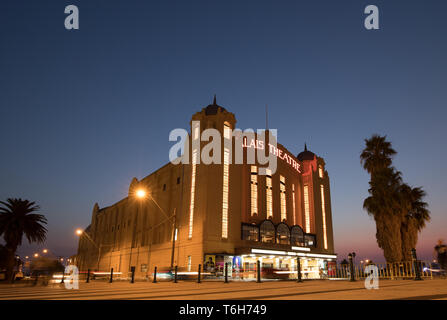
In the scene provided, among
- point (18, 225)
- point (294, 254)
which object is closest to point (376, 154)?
point (294, 254)

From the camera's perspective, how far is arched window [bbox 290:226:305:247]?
5399 centimetres

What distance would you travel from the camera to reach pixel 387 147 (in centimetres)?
3438

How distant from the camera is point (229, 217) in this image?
146ft

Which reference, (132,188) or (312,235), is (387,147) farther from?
(132,188)

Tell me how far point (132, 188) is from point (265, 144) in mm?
37706

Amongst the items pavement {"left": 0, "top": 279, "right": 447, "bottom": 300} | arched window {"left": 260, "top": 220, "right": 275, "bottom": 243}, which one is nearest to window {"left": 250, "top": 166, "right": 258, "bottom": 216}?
arched window {"left": 260, "top": 220, "right": 275, "bottom": 243}

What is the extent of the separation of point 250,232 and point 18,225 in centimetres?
3102

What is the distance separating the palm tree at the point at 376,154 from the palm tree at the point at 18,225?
39527 millimetres

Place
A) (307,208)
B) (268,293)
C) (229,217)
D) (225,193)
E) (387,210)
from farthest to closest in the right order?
(307,208)
(225,193)
(229,217)
(387,210)
(268,293)

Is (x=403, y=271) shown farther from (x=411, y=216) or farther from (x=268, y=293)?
(x=268, y=293)

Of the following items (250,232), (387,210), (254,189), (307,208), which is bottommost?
(250,232)

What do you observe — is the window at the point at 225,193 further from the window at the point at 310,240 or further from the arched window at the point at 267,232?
the window at the point at 310,240

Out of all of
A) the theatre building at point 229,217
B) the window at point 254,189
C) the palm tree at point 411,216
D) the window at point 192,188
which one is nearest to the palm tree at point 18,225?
the theatre building at point 229,217

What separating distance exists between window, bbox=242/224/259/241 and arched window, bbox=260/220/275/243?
1.15 m
